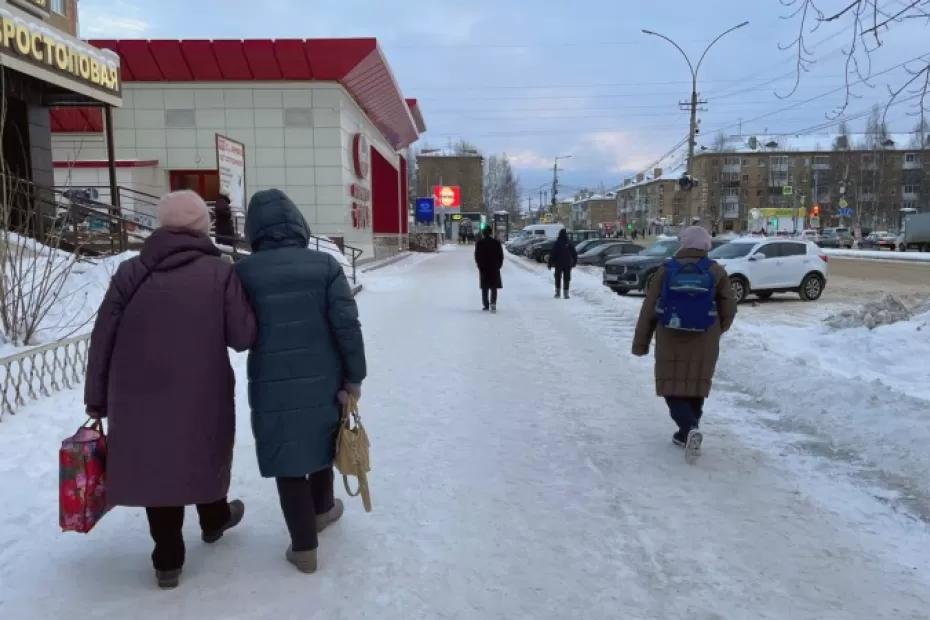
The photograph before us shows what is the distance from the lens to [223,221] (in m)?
16.6

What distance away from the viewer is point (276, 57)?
84.9 ft

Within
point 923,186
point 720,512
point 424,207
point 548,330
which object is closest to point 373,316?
point 548,330

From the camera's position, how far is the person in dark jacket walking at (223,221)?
16.2 metres

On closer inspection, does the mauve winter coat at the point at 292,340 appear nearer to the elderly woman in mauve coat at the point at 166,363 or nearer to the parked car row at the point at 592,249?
the elderly woman in mauve coat at the point at 166,363

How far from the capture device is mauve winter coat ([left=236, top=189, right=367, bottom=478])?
3.11 meters

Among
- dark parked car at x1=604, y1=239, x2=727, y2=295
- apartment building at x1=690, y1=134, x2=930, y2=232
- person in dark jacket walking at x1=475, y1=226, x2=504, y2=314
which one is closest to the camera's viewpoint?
person in dark jacket walking at x1=475, y1=226, x2=504, y2=314

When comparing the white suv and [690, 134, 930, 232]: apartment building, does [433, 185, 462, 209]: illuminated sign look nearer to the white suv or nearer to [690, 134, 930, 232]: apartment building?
[690, 134, 930, 232]: apartment building

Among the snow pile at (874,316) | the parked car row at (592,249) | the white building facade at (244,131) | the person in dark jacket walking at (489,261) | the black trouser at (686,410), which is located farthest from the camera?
the parked car row at (592,249)

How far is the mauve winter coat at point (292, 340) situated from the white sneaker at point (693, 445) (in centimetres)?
278

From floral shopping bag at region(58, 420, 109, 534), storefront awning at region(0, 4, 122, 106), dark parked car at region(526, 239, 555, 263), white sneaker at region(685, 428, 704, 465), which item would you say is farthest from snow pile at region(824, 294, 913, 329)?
dark parked car at region(526, 239, 555, 263)

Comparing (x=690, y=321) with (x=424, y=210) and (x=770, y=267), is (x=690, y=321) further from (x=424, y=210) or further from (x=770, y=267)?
(x=424, y=210)

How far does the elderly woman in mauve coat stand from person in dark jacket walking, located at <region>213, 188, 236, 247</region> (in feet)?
44.1

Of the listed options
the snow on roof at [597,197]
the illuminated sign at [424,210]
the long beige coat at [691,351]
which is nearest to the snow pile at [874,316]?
the long beige coat at [691,351]

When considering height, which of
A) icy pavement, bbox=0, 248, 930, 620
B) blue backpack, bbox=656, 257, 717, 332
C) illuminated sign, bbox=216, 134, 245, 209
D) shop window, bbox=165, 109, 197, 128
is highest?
shop window, bbox=165, 109, 197, 128
